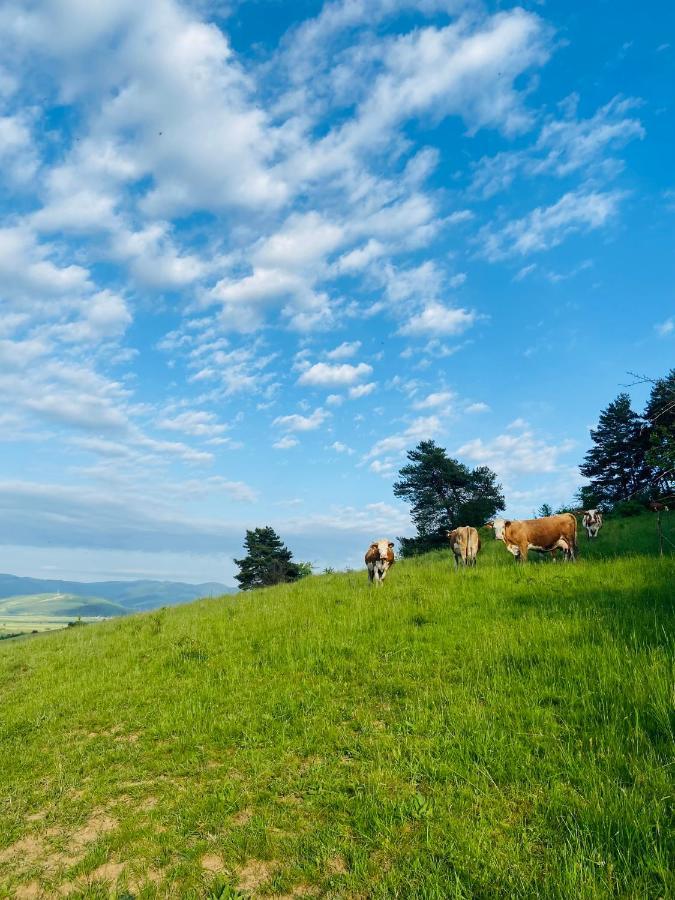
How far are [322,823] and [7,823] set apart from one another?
4.09 m

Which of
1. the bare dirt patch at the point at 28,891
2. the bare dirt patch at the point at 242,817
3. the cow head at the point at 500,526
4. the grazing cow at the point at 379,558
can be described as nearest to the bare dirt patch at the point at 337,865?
the bare dirt patch at the point at 242,817

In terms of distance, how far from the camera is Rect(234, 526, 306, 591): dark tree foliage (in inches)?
2286

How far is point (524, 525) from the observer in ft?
64.0

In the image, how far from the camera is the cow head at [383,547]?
62.0 feet

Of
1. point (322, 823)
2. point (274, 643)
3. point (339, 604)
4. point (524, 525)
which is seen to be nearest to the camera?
point (322, 823)

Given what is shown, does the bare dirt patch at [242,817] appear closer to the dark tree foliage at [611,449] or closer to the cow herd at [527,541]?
the cow herd at [527,541]

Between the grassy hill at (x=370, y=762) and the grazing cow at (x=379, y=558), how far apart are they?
24.9 ft

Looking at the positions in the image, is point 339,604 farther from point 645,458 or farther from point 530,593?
point 645,458

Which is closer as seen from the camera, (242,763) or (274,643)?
(242,763)

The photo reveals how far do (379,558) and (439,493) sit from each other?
34.0 m

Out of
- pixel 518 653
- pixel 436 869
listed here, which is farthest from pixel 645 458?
pixel 436 869

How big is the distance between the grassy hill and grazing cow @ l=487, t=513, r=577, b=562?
7.82 metres

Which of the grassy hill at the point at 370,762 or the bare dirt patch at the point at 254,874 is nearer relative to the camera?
the grassy hill at the point at 370,762

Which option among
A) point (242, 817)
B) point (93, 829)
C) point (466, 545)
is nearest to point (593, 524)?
point (466, 545)
